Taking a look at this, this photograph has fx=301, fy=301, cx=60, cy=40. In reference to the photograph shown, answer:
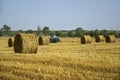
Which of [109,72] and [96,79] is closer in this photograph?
[96,79]

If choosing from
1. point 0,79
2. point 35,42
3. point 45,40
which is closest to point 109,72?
point 0,79

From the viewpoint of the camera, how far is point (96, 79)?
34.1ft

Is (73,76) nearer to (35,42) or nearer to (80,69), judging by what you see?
(80,69)

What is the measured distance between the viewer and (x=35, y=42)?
20.3 metres

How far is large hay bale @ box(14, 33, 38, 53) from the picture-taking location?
20109 millimetres

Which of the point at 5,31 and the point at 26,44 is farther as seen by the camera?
the point at 5,31

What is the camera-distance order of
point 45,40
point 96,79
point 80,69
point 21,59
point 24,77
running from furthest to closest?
point 45,40 < point 21,59 < point 80,69 < point 24,77 < point 96,79

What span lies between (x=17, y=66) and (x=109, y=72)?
13.8 feet

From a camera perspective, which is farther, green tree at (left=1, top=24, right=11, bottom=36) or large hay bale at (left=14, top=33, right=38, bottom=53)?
green tree at (left=1, top=24, right=11, bottom=36)

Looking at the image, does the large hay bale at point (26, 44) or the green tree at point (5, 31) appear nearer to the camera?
the large hay bale at point (26, 44)

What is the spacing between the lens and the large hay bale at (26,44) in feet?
66.0

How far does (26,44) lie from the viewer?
20.3 metres

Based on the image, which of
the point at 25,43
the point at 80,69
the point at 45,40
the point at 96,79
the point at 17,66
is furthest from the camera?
the point at 45,40

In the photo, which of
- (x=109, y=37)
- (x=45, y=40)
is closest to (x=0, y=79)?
(x=45, y=40)
